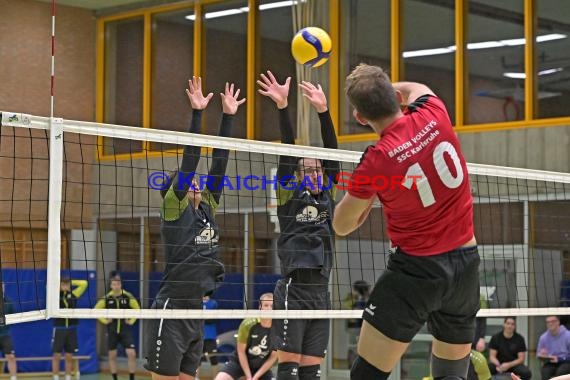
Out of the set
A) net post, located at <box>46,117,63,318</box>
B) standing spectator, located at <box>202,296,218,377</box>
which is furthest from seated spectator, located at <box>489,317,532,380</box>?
net post, located at <box>46,117,63,318</box>

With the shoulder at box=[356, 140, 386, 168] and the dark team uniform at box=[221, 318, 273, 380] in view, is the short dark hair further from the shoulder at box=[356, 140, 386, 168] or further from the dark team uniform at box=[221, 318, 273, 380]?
the dark team uniform at box=[221, 318, 273, 380]

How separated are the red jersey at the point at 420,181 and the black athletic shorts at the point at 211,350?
466 inches

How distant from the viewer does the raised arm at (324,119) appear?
6.48 metres

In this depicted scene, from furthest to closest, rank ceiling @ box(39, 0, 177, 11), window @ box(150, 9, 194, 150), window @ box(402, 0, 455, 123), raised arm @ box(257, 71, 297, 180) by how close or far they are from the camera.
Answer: ceiling @ box(39, 0, 177, 11)
window @ box(150, 9, 194, 150)
window @ box(402, 0, 455, 123)
raised arm @ box(257, 71, 297, 180)

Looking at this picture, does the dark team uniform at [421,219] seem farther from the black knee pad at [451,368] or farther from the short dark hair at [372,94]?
the black knee pad at [451,368]

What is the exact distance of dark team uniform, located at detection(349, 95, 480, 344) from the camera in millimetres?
4094

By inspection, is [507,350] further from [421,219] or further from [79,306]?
[421,219]

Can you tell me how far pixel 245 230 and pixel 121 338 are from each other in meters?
2.84

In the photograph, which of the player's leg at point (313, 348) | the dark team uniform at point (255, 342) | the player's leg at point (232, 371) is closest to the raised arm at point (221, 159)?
the player's leg at point (313, 348)

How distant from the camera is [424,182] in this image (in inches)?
162

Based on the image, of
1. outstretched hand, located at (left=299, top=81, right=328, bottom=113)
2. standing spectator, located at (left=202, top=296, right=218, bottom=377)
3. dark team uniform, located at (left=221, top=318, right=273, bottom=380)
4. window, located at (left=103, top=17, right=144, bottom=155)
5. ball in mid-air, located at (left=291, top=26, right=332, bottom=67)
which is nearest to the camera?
outstretched hand, located at (left=299, top=81, right=328, bottom=113)

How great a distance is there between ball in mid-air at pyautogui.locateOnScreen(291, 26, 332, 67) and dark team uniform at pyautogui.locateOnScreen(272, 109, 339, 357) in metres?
0.93

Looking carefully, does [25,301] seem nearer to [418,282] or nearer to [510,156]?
[510,156]

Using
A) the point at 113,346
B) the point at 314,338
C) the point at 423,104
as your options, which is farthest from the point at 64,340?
the point at 423,104
